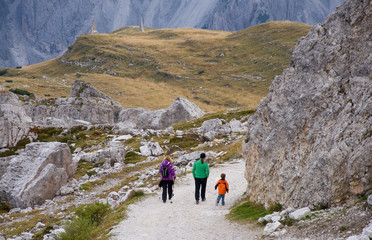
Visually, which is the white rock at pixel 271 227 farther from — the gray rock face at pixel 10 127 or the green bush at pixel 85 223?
the gray rock face at pixel 10 127

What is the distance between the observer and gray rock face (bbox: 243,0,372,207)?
10.8 m

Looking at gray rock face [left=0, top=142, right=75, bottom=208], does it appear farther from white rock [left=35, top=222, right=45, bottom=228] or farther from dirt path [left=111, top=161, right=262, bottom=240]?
dirt path [left=111, top=161, right=262, bottom=240]

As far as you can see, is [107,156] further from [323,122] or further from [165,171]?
[323,122]

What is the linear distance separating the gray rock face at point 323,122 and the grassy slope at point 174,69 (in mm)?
87296

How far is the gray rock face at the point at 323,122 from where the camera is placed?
1083cm

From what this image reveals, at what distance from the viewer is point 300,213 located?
37.3 feet

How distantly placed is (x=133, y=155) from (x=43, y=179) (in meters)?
15.6

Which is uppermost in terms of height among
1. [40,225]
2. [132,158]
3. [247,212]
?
[247,212]

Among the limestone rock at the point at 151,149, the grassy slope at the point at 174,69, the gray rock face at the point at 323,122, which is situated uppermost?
the grassy slope at the point at 174,69

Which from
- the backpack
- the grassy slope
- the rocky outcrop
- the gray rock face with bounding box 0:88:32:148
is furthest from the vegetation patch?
the grassy slope

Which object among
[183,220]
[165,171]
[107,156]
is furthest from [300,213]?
[107,156]

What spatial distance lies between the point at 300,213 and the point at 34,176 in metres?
23.5

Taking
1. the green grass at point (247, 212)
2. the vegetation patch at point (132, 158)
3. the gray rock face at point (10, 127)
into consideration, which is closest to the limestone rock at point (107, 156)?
the vegetation patch at point (132, 158)

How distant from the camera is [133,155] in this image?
4262 cm
